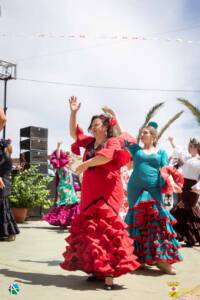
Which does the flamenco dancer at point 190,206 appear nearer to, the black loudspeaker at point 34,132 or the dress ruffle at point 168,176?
the dress ruffle at point 168,176

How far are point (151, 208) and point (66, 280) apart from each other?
1.27 metres

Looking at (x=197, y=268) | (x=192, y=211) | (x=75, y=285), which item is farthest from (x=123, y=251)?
(x=192, y=211)

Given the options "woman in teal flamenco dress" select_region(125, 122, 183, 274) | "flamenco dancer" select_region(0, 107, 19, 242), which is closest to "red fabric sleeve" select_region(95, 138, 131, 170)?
"woman in teal flamenco dress" select_region(125, 122, 183, 274)

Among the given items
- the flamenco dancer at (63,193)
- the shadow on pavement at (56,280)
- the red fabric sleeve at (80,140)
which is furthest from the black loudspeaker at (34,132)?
the shadow on pavement at (56,280)

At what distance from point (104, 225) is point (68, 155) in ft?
19.1

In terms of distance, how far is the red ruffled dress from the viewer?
3623mm

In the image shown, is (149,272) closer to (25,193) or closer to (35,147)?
(25,193)

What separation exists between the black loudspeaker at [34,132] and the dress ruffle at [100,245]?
24.6 ft

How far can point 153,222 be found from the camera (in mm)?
4609

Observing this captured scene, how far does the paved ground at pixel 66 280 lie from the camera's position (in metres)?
3.38

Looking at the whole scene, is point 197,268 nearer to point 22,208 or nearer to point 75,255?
point 75,255

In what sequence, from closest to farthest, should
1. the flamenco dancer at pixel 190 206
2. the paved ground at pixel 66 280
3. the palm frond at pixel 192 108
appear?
the paved ground at pixel 66 280
the flamenco dancer at pixel 190 206
the palm frond at pixel 192 108

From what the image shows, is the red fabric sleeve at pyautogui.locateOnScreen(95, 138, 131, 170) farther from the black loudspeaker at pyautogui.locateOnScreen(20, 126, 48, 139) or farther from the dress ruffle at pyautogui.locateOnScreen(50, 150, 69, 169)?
the black loudspeaker at pyautogui.locateOnScreen(20, 126, 48, 139)

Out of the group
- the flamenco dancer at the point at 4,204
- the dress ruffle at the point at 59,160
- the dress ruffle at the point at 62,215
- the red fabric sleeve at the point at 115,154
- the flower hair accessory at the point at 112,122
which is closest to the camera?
the red fabric sleeve at the point at 115,154
